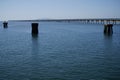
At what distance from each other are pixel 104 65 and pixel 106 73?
107 inches

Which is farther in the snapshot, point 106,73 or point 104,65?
point 104,65

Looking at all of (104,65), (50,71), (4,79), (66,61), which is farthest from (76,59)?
(4,79)

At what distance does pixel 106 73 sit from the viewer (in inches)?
651

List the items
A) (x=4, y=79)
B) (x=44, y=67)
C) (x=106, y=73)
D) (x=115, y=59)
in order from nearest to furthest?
(x=4, y=79)
(x=106, y=73)
(x=44, y=67)
(x=115, y=59)

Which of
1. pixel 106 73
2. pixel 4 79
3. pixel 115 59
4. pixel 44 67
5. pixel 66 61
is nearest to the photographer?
pixel 4 79

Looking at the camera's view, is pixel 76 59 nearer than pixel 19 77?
No

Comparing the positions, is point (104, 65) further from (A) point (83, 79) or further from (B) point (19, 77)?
(B) point (19, 77)

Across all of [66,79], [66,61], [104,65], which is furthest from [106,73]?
[66,61]

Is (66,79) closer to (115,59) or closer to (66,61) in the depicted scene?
(66,61)

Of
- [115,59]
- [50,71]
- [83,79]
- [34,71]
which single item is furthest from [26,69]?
[115,59]

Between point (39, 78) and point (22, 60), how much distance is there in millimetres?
6520

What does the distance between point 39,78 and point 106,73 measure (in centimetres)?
579

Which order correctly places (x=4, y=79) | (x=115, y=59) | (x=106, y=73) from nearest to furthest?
(x=4, y=79) < (x=106, y=73) < (x=115, y=59)

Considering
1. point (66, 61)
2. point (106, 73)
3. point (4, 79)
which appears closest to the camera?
point (4, 79)
